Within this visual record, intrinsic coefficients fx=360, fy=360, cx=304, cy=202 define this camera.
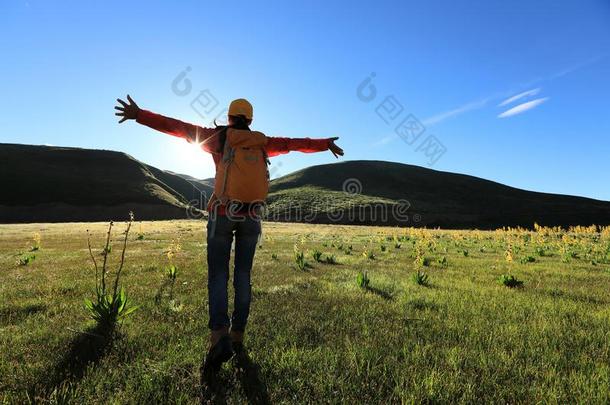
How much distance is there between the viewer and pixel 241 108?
14.6 feet

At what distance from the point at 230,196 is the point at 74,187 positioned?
447ft

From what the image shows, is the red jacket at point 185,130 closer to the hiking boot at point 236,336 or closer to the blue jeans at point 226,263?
the blue jeans at point 226,263

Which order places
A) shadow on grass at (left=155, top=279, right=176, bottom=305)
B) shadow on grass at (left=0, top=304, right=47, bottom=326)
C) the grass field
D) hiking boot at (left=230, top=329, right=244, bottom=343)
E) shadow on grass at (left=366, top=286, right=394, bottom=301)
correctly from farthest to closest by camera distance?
shadow on grass at (left=366, top=286, right=394, bottom=301) → shadow on grass at (left=155, top=279, right=176, bottom=305) → shadow on grass at (left=0, top=304, right=47, bottom=326) → hiking boot at (left=230, top=329, right=244, bottom=343) → the grass field

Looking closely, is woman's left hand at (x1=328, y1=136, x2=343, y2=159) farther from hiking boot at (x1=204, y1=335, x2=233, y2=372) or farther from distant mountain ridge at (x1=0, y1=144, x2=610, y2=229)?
distant mountain ridge at (x1=0, y1=144, x2=610, y2=229)

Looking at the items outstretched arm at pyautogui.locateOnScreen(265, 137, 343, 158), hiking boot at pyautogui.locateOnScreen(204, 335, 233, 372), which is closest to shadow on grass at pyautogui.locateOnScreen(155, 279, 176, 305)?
hiking boot at pyautogui.locateOnScreen(204, 335, 233, 372)

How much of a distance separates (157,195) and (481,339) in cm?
13233

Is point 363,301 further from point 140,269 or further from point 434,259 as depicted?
point 434,259

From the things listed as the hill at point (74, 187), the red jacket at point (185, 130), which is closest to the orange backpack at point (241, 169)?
the red jacket at point (185, 130)

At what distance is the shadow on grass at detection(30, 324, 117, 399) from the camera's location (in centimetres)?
334

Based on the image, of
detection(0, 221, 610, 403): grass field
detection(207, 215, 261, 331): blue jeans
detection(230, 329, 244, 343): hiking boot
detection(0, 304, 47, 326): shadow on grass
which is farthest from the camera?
detection(0, 304, 47, 326): shadow on grass

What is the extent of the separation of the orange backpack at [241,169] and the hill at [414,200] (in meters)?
77.2

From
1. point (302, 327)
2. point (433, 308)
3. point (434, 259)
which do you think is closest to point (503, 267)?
point (434, 259)

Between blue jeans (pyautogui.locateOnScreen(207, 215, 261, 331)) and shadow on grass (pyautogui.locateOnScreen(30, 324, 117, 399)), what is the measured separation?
1331 mm

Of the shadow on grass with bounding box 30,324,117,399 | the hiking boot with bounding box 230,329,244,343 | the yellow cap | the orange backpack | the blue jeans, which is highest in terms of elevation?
the yellow cap
